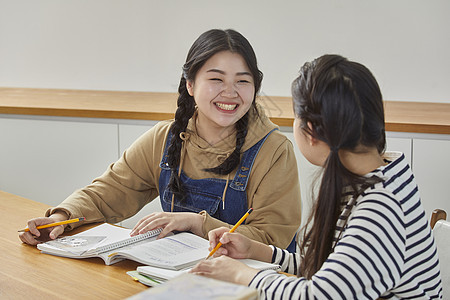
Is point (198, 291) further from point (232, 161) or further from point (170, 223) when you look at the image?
point (232, 161)

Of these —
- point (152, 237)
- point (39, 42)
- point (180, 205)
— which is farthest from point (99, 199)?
point (39, 42)

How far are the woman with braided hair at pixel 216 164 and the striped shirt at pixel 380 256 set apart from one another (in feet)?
1.67

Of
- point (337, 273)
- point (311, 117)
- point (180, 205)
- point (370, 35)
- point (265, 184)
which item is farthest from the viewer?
point (370, 35)

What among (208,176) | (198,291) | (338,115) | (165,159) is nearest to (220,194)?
(208,176)

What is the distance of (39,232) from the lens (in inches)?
54.4

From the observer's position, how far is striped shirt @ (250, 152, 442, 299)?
0.89m

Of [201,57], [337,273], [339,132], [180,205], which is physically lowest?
[180,205]

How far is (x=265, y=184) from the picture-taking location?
1.53 m

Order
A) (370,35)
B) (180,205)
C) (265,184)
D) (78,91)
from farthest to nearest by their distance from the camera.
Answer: (78,91) < (370,35) < (180,205) < (265,184)

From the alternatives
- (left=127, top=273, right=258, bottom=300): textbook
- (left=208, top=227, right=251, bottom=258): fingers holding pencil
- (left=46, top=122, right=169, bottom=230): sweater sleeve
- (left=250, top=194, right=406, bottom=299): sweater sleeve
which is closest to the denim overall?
(left=46, top=122, right=169, bottom=230): sweater sleeve

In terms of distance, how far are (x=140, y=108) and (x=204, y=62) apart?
98 cm

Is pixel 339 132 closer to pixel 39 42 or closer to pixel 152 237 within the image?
pixel 152 237

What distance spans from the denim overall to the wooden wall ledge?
671 mm

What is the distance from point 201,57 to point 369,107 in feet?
2.39
